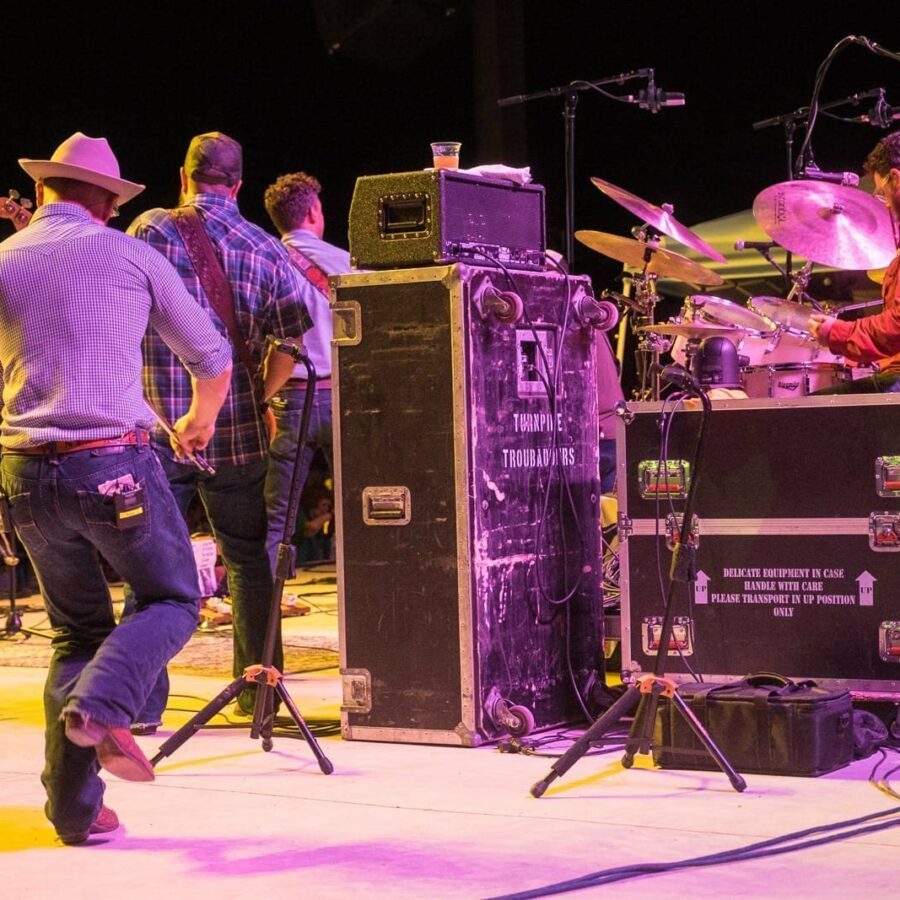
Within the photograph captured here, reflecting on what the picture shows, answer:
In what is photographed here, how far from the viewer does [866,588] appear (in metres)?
5.55

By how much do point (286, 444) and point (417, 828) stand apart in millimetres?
2843

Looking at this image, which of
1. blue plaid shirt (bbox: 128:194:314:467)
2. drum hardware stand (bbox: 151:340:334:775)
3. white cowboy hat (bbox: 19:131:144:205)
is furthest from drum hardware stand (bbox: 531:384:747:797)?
blue plaid shirt (bbox: 128:194:314:467)

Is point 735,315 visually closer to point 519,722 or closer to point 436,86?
point 519,722

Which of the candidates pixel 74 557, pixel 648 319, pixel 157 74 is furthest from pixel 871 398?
pixel 157 74

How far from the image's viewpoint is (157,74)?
1193cm

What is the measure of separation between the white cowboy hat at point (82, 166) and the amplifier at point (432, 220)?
134 cm

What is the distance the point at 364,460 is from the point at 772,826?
2072 mm

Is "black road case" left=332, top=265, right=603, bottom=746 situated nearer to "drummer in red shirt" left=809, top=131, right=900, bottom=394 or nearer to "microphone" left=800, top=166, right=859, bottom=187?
"drummer in red shirt" left=809, top=131, right=900, bottom=394

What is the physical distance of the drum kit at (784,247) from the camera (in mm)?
6598

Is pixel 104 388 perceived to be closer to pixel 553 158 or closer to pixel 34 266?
pixel 34 266

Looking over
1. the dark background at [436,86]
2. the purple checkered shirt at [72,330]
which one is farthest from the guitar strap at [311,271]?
the dark background at [436,86]

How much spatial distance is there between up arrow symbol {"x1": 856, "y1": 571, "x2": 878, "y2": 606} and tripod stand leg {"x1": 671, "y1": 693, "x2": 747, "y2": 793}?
91 centimetres

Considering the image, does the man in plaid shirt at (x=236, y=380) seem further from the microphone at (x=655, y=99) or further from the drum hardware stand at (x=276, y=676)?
the microphone at (x=655, y=99)

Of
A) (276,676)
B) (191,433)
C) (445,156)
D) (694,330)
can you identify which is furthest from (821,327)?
(191,433)
